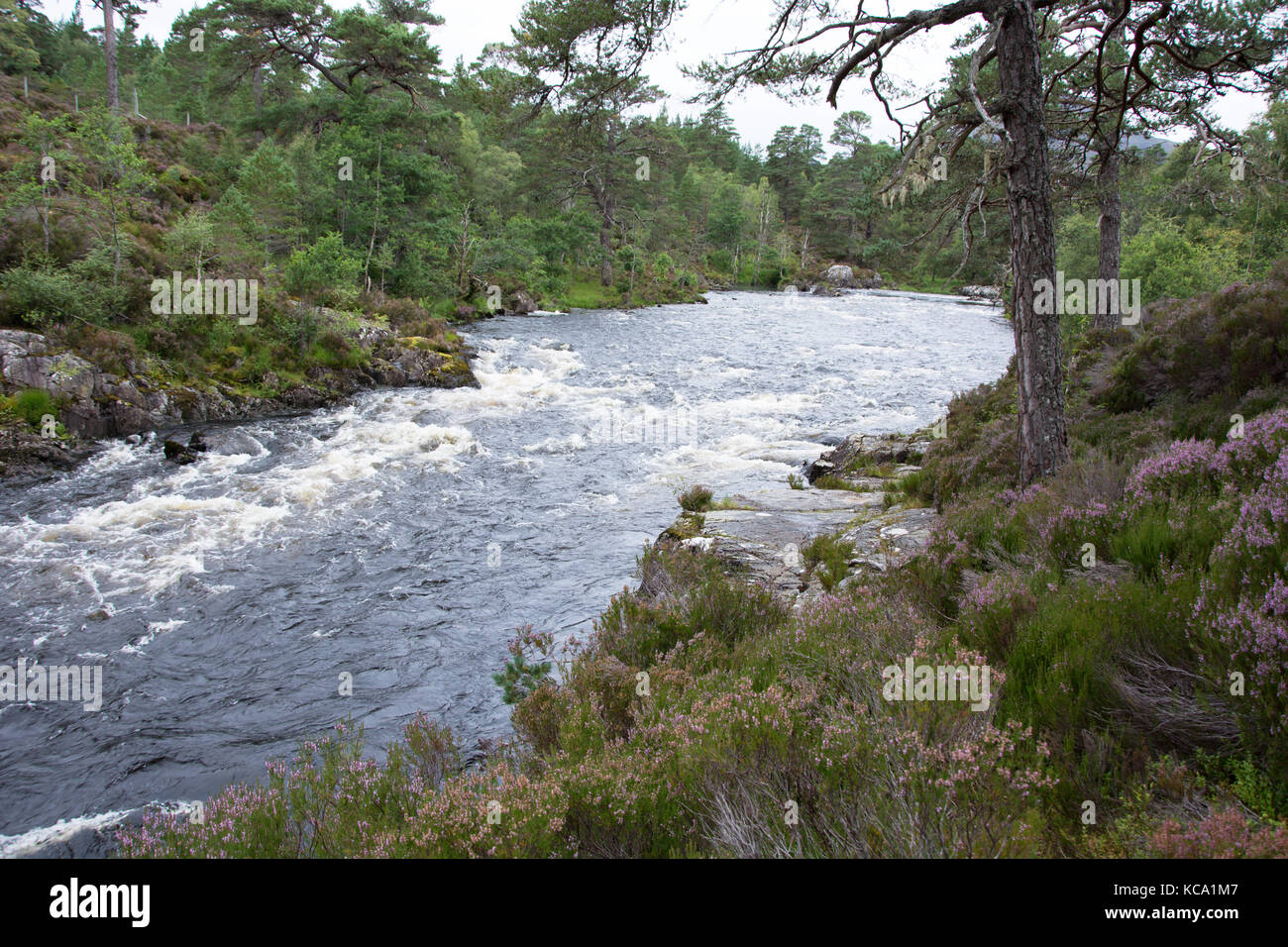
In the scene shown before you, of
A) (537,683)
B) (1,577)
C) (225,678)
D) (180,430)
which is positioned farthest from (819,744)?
(180,430)

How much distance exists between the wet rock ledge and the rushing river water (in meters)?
1.46

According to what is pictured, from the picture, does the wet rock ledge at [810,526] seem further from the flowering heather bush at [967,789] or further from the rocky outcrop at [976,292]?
the rocky outcrop at [976,292]

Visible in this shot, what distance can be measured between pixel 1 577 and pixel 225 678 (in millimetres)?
4649

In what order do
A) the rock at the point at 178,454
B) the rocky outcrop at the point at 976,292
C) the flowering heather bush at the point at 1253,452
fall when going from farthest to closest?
the rocky outcrop at the point at 976,292 → the rock at the point at 178,454 → the flowering heather bush at the point at 1253,452

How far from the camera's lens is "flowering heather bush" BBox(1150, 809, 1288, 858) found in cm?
227

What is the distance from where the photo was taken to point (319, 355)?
21.7 meters

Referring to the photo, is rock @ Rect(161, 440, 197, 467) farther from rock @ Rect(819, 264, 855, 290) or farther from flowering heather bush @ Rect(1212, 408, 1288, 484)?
rock @ Rect(819, 264, 855, 290)

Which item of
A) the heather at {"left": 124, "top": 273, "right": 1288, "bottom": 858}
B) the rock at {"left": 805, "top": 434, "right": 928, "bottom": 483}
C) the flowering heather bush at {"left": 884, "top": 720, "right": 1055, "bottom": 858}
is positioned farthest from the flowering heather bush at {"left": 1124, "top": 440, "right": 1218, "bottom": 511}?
the rock at {"left": 805, "top": 434, "right": 928, "bottom": 483}

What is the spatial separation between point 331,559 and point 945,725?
965 cm

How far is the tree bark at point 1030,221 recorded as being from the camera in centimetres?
698

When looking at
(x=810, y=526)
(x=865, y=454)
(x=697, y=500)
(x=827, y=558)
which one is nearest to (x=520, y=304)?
(x=865, y=454)

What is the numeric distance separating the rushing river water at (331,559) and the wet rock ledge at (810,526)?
4.79 feet

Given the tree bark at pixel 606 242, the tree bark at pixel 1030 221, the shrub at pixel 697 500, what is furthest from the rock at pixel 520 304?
the tree bark at pixel 1030 221
